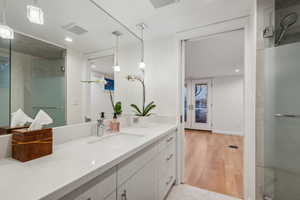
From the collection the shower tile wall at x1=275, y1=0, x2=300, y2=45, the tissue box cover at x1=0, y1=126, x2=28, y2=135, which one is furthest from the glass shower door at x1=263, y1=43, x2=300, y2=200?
the tissue box cover at x1=0, y1=126, x2=28, y2=135

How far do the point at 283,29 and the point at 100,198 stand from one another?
7.00 ft

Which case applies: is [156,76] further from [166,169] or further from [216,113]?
[216,113]

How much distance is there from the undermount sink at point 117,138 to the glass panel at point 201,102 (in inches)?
187

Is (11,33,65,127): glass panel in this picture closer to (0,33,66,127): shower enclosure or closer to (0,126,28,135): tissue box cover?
(0,33,66,127): shower enclosure

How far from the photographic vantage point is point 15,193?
48cm

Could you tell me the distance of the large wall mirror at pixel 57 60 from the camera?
0.86 meters

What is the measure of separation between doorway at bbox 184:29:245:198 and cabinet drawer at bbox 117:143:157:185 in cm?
113

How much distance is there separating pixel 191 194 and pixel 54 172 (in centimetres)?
172

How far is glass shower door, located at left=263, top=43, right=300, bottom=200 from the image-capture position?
128 centimetres

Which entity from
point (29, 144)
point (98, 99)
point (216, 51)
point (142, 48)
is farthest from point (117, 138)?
point (216, 51)

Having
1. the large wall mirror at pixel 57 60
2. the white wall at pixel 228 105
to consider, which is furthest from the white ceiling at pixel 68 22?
the white wall at pixel 228 105

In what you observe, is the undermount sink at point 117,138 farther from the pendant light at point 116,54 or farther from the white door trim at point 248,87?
the white door trim at point 248,87

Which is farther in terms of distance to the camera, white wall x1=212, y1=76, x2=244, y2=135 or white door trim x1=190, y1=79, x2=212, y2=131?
white door trim x1=190, y1=79, x2=212, y2=131

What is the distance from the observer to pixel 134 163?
0.99 meters
